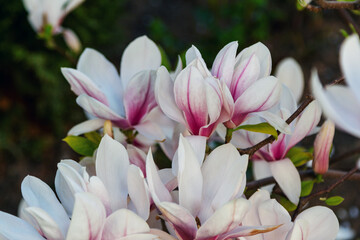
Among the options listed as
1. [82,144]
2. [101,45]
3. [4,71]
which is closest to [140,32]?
[101,45]

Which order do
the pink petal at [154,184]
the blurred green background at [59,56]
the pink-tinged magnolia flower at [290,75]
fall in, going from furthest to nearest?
the blurred green background at [59,56]
the pink-tinged magnolia flower at [290,75]
the pink petal at [154,184]

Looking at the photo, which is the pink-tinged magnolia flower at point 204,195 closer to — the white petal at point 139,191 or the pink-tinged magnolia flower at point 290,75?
the white petal at point 139,191

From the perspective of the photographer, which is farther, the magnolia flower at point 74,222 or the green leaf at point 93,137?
the green leaf at point 93,137

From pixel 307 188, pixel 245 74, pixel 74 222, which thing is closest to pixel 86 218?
pixel 74 222

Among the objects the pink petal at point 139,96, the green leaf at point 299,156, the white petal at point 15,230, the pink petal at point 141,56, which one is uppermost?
the pink petal at point 141,56

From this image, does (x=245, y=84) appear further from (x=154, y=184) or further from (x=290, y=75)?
(x=290, y=75)

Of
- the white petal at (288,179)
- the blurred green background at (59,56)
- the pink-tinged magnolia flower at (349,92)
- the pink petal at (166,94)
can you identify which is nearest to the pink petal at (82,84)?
the pink petal at (166,94)
